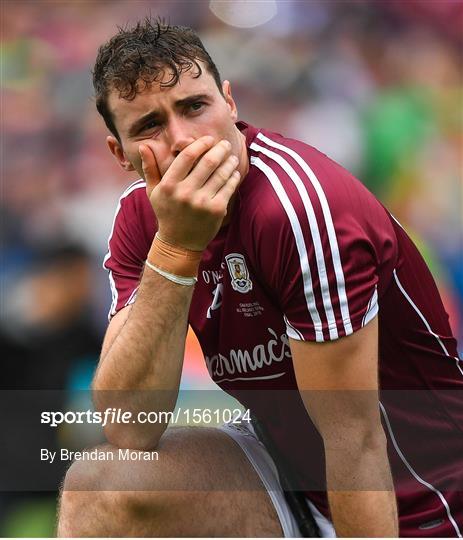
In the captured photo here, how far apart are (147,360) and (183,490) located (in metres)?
0.35

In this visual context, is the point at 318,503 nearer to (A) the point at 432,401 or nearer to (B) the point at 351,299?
(A) the point at 432,401

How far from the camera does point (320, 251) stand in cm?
174

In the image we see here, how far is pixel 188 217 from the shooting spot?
181cm

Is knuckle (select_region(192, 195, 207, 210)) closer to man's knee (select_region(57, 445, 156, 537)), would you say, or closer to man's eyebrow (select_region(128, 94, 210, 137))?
man's eyebrow (select_region(128, 94, 210, 137))

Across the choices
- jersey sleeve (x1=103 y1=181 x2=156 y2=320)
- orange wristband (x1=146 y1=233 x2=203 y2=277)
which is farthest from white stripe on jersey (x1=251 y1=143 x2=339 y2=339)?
jersey sleeve (x1=103 y1=181 x2=156 y2=320)

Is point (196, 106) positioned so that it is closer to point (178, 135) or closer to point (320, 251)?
point (178, 135)

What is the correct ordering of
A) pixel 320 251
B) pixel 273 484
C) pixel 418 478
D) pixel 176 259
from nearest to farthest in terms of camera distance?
1. pixel 320 251
2. pixel 176 259
3. pixel 418 478
4. pixel 273 484

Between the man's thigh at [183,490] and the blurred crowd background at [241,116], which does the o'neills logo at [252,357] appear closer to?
the man's thigh at [183,490]

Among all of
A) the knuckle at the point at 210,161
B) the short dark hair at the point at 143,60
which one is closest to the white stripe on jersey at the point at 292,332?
the knuckle at the point at 210,161

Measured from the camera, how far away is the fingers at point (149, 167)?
6.10 feet

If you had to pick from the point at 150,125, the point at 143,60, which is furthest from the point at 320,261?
the point at 143,60

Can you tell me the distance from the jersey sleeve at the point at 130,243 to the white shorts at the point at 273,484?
457 mm

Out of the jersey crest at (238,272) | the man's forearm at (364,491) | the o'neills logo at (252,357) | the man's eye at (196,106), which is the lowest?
the man's forearm at (364,491)

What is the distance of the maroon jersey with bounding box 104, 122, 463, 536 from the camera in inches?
69.1
